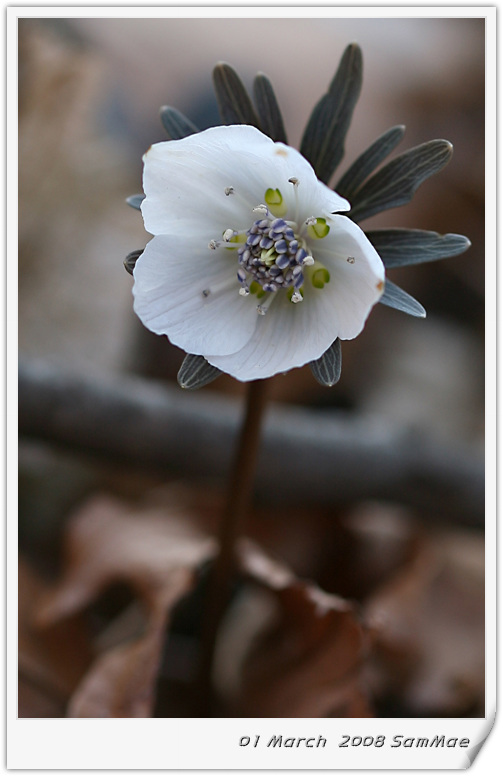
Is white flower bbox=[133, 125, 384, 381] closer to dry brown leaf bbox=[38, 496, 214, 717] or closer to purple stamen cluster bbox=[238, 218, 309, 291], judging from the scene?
purple stamen cluster bbox=[238, 218, 309, 291]

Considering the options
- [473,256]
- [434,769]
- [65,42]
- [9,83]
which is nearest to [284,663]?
[434,769]

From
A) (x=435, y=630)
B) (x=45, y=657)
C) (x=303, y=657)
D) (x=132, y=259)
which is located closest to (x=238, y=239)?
(x=132, y=259)

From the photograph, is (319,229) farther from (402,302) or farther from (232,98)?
(232,98)

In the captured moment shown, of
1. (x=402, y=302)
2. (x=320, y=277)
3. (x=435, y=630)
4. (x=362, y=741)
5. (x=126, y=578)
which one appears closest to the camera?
(x=402, y=302)

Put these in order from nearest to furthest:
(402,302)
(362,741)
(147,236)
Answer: (402,302) < (362,741) < (147,236)

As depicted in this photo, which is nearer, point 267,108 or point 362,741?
point 267,108

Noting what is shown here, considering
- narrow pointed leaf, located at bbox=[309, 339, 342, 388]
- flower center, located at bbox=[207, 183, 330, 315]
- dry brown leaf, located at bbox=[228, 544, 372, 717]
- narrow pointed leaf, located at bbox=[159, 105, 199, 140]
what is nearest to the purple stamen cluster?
flower center, located at bbox=[207, 183, 330, 315]
